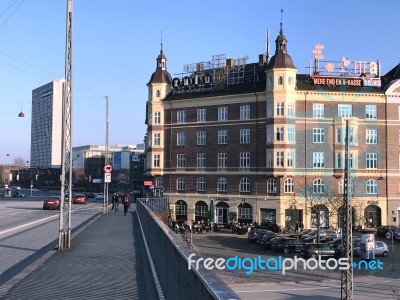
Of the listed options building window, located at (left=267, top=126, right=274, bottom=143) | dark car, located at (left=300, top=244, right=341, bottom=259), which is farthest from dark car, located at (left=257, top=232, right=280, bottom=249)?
building window, located at (left=267, top=126, right=274, bottom=143)

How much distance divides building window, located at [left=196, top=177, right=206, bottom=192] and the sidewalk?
155ft

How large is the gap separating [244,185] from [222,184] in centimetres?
303

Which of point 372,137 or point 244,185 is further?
point 244,185

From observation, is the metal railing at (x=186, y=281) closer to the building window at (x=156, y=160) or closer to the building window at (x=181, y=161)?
the building window at (x=181, y=161)

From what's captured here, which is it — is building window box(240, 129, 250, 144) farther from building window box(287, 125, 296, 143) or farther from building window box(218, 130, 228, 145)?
building window box(287, 125, 296, 143)

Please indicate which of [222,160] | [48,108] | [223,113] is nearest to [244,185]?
[222,160]

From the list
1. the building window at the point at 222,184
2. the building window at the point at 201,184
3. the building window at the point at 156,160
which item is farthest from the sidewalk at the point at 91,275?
the building window at the point at 156,160

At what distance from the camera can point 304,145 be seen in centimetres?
5819

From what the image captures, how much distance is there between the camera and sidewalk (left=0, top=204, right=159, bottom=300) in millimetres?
8602

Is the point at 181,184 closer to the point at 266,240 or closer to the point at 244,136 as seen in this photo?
the point at 244,136

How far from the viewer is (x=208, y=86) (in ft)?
213

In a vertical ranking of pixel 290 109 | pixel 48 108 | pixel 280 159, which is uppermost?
pixel 48 108

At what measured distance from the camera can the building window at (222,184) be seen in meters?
61.5

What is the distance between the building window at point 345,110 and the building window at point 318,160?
5.25 meters
